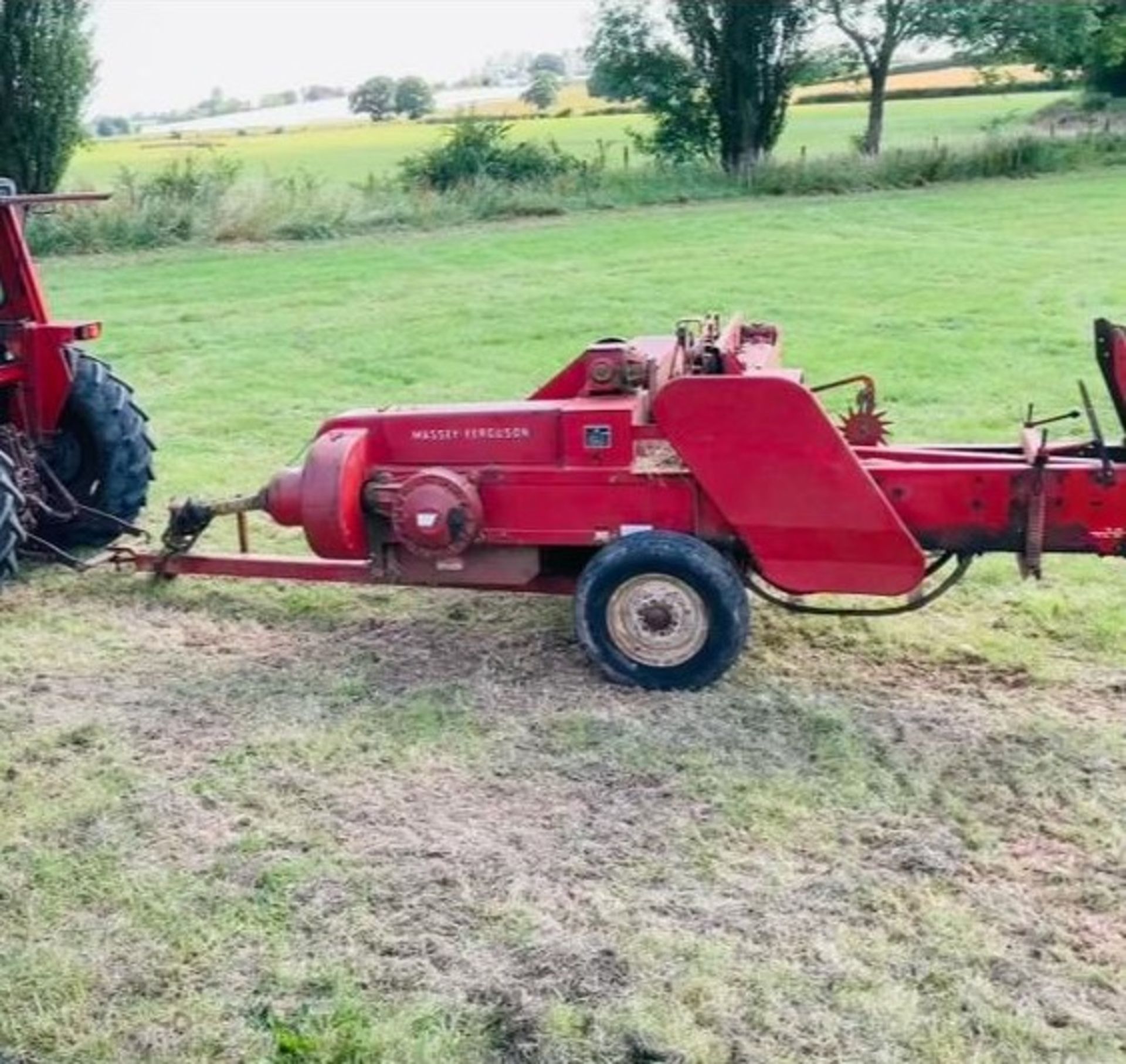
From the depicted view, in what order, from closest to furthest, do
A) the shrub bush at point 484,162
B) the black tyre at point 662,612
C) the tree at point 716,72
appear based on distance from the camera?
the black tyre at point 662,612, the shrub bush at point 484,162, the tree at point 716,72

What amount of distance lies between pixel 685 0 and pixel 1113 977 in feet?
81.4

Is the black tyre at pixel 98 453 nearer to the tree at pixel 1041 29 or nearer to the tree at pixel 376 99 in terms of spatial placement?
the tree at pixel 1041 29

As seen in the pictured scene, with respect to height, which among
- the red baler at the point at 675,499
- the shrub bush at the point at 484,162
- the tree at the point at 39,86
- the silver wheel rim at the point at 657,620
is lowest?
the silver wheel rim at the point at 657,620

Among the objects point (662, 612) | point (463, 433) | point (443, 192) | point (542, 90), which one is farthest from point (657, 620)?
point (542, 90)

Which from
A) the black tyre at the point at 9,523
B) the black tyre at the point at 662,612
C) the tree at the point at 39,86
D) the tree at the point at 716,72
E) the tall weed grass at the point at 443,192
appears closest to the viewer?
the black tyre at the point at 662,612

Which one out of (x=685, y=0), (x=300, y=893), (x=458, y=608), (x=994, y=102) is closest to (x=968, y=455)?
(x=458, y=608)

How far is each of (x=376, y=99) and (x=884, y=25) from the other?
2522 centimetres

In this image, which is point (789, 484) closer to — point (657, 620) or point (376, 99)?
point (657, 620)

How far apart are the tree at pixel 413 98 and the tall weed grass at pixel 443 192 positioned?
2507cm

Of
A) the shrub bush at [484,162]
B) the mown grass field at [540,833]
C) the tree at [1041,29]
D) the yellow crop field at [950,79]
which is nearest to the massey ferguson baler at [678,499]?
the mown grass field at [540,833]

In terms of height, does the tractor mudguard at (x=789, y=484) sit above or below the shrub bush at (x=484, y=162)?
below

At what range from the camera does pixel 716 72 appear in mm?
25859

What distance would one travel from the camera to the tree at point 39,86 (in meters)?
20.5

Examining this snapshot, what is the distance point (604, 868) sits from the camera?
3.64 metres
